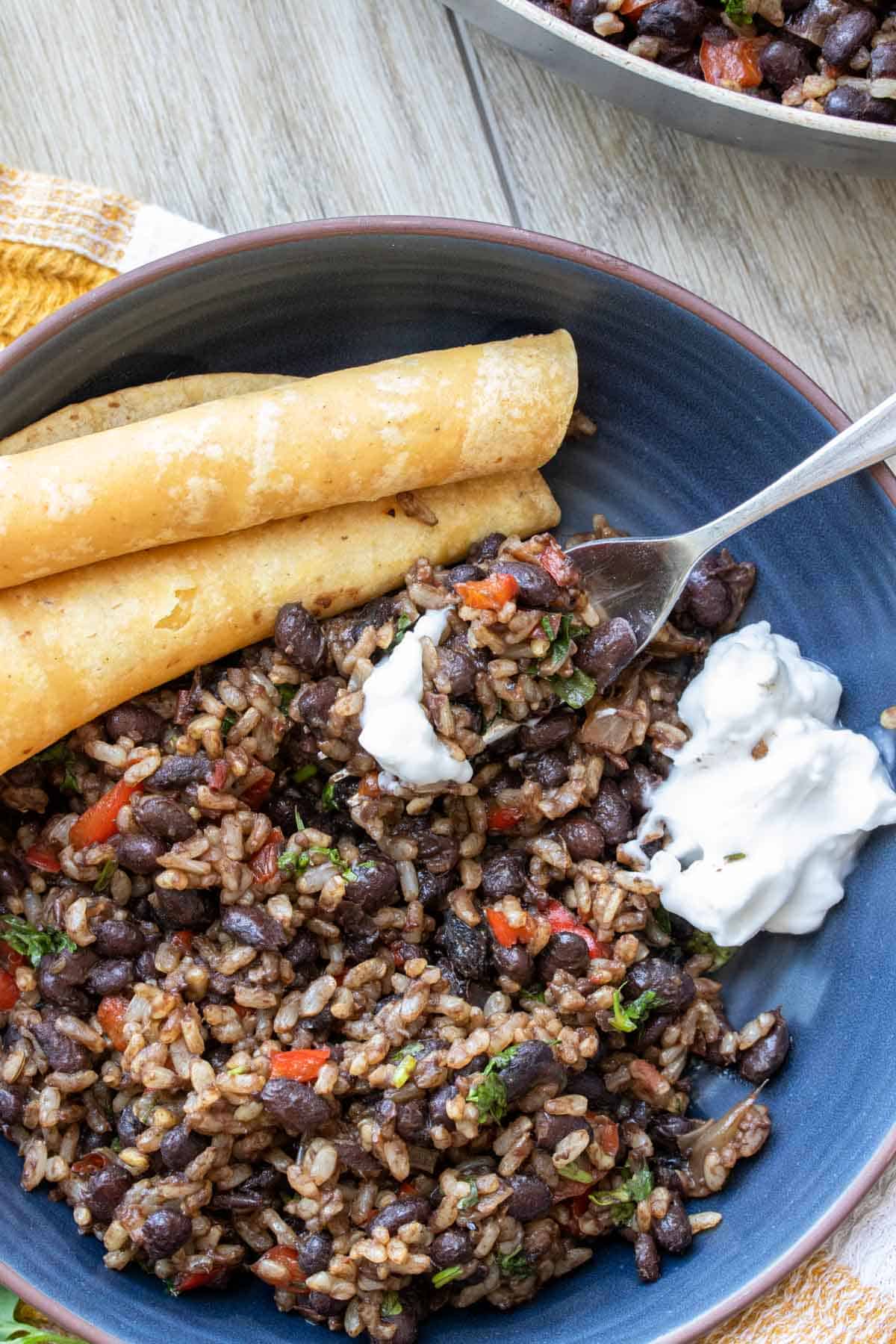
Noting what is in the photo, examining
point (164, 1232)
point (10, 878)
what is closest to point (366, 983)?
point (164, 1232)

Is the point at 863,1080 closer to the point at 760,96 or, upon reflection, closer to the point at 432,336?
the point at 432,336

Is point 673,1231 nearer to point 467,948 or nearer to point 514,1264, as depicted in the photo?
point 514,1264

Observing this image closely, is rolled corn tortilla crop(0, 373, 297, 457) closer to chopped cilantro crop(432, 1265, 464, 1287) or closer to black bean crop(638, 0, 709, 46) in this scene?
black bean crop(638, 0, 709, 46)

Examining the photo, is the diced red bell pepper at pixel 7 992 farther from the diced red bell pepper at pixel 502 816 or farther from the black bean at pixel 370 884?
the diced red bell pepper at pixel 502 816

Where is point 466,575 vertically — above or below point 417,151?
below

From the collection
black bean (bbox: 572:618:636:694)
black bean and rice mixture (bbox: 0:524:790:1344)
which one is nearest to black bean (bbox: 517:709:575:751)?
black bean and rice mixture (bbox: 0:524:790:1344)

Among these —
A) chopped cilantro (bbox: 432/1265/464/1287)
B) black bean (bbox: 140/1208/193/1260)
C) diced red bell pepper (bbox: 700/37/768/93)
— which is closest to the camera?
black bean (bbox: 140/1208/193/1260)
